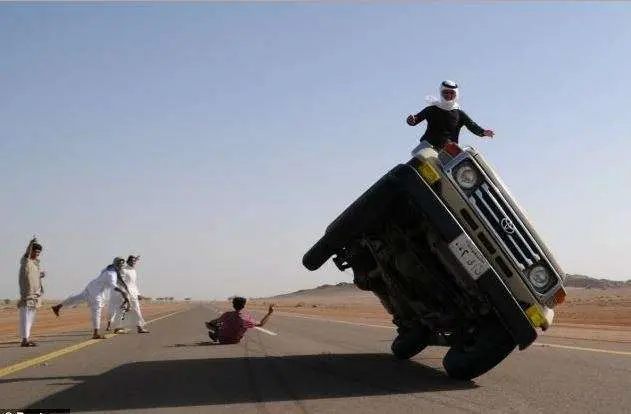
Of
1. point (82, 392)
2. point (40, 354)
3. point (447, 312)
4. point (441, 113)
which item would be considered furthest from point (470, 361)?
→ point (40, 354)

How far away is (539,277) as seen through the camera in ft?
20.3

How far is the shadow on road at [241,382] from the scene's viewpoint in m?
5.75

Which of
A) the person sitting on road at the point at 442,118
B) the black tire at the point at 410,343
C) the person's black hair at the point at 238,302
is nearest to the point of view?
the person sitting on road at the point at 442,118

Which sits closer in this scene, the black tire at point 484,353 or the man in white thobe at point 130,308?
the black tire at point 484,353

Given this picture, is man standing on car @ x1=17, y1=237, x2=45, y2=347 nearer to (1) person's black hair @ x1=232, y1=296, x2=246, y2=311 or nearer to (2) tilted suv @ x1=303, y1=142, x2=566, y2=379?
Result: (1) person's black hair @ x1=232, y1=296, x2=246, y2=311

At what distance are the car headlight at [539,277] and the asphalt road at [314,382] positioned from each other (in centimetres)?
91

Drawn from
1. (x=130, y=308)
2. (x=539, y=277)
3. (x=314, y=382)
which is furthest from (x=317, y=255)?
(x=130, y=308)

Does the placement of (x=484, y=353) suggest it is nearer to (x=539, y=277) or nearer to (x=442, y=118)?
→ (x=539, y=277)

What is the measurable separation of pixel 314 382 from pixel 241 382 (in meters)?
0.71

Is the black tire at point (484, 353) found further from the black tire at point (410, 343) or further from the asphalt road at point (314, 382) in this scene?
the black tire at point (410, 343)

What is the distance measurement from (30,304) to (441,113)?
9540 millimetres

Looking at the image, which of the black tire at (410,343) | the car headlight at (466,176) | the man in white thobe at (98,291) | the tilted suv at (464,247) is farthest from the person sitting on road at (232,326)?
the car headlight at (466,176)

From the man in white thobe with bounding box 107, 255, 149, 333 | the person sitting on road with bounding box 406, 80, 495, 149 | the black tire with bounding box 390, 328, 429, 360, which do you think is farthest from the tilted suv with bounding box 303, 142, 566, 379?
the man in white thobe with bounding box 107, 255, 149, 333

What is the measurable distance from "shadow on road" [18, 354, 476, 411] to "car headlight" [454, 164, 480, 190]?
1.82m
